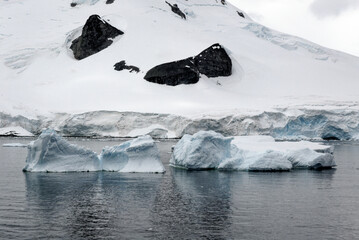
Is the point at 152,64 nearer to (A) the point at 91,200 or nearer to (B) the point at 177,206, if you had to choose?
(A) the point at 91,200

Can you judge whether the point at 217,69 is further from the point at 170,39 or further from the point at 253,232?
the point at 253,232

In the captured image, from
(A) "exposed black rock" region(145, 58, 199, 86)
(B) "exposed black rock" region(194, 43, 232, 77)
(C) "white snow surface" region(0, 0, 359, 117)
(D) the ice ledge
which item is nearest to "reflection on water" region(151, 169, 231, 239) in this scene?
(D) the ice ledge

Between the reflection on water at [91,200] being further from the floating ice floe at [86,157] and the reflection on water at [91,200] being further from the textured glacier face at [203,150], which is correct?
the textured glacier face at [203,150]

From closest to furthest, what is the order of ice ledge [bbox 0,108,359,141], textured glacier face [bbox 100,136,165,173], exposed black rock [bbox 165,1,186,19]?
textured glacier face [bbox 100,136,165,173] < ice ledge [bbox 0,108,359,141] < exposed black rock [bbox 165,1,186,19]

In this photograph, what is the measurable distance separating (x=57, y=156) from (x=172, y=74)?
54266 millimetres

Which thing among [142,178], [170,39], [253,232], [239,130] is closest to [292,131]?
[239,130]

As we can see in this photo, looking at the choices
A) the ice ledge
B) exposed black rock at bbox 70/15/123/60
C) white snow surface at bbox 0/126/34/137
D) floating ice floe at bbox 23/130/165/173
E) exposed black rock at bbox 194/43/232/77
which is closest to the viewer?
floating ice floe at bbox 23/130/165/173

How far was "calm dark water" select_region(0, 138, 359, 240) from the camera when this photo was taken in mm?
12141

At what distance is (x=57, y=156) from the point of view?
78.5 feet

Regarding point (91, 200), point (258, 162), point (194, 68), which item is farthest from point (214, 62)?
point (91, 200)

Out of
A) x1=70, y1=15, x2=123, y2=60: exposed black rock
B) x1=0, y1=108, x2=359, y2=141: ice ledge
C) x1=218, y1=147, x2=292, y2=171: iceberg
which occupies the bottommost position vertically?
x1=0, y1=108, x2=359, y2=141: ice ledge

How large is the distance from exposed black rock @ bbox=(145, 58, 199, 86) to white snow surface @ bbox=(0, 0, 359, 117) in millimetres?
1399

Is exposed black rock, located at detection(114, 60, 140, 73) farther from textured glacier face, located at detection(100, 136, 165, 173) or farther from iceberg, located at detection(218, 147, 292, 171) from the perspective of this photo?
textured glacier face, located at detection(100, 136, 165, 173)

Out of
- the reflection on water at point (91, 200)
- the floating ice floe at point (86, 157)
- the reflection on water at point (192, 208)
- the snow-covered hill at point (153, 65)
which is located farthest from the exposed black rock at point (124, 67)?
the reflection on water at point (192, 208)
